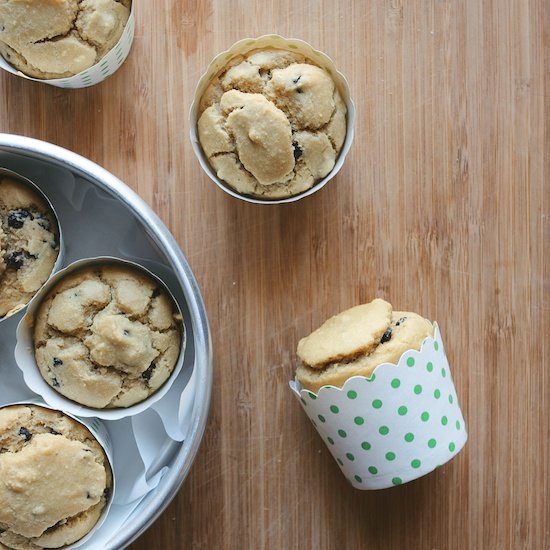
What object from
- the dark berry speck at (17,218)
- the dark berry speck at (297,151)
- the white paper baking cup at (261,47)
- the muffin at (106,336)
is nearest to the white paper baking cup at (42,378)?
the muffin at (106,336)

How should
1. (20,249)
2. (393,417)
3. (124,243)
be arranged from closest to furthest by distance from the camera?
(393,417) → (20,249) → (124,243)

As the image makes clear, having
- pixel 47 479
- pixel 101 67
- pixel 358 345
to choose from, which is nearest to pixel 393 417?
pixel 358 345

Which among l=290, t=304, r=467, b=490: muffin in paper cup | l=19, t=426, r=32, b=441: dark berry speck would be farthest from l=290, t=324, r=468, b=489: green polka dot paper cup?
l=19, t=426, r=32, b=441: dark berry speck

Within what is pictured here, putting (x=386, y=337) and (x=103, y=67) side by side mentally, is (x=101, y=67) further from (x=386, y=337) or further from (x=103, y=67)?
(x=386, y=337)

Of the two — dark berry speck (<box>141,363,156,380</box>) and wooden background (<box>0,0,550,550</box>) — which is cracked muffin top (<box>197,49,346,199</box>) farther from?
dark berry speck (<box>141,363,156,380</box>)

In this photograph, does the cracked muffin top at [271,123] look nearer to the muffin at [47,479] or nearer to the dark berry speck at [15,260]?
the dark berry speck at [15,260]
